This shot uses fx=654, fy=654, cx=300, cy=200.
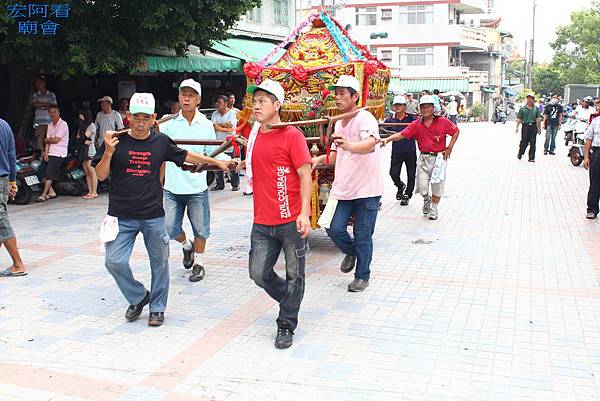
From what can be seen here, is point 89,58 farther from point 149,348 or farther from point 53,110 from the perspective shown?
point 149,348

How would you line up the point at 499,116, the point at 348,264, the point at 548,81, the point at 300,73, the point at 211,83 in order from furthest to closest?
the point at 548,81 < the point at 499,116 < the point at 211,83 < the point at 300,73 < the point at 348,264

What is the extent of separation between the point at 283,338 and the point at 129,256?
1.33m

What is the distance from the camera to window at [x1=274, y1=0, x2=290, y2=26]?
21547mm

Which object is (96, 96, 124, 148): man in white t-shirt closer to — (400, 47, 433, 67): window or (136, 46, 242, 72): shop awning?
(136, 46, 242, 72): shop awning

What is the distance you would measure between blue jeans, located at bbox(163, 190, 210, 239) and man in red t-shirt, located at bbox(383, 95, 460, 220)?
3.78 m

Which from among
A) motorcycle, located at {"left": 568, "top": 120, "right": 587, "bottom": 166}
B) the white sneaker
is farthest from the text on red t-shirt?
motorcycle, located at {"left": 568, "top": 120, "right": 587, "bottom": 166}

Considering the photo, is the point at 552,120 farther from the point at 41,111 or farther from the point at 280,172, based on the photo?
the point at 280,172

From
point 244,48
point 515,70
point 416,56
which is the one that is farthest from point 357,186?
point 515,70

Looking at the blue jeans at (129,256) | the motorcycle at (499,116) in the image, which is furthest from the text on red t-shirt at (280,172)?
the motorcycle at (499,116)

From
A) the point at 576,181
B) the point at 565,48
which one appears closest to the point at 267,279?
the point at 576,181

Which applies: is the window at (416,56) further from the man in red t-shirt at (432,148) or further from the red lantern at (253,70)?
the red lantern at (253,70)

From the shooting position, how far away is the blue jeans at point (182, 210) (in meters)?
6.00

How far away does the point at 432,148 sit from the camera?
29.5ft

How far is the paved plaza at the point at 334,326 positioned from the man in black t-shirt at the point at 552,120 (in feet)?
35.1
